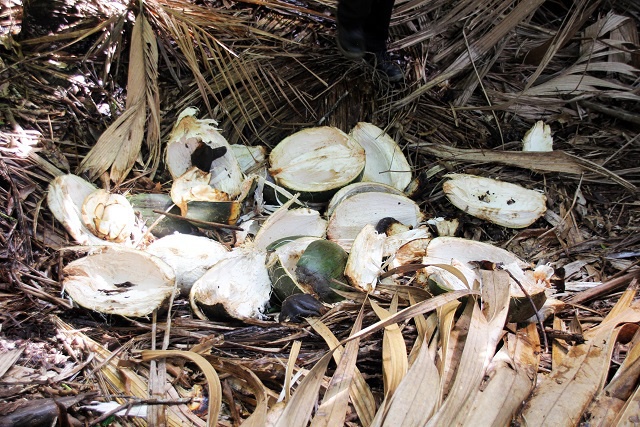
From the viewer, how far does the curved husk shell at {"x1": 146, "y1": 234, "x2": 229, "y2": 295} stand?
1.65 metres

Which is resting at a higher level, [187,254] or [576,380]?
[187,254]

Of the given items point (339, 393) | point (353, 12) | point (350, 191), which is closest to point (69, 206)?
point (350, 191)

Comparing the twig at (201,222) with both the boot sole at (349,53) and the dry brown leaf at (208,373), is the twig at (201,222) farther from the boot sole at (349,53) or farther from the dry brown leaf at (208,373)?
the boot sole at (349,53)

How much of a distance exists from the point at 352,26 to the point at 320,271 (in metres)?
0.97

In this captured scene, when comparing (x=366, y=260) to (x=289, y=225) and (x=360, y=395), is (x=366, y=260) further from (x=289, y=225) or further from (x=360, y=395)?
(x=360, y=395)

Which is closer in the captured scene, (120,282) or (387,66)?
(120,282)

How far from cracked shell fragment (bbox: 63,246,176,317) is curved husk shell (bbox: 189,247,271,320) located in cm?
10

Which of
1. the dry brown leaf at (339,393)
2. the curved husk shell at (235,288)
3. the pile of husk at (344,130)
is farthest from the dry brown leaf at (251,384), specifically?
the curved husk shell at (235,288)

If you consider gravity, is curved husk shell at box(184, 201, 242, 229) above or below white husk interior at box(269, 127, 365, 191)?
below

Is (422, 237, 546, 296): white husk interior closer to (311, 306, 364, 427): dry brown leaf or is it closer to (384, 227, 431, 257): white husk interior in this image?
(384, 227, 431, 257): white husk interior

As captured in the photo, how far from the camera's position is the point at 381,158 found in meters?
2.14

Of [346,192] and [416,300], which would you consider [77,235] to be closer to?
[346,192]

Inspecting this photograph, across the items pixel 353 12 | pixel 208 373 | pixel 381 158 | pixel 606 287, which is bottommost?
pixel 606 287

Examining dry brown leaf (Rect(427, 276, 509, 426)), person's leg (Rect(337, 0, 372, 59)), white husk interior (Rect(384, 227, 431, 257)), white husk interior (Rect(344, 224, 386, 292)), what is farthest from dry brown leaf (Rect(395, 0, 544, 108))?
dry brown leaf (Rect(427, 276, 509, 426))
